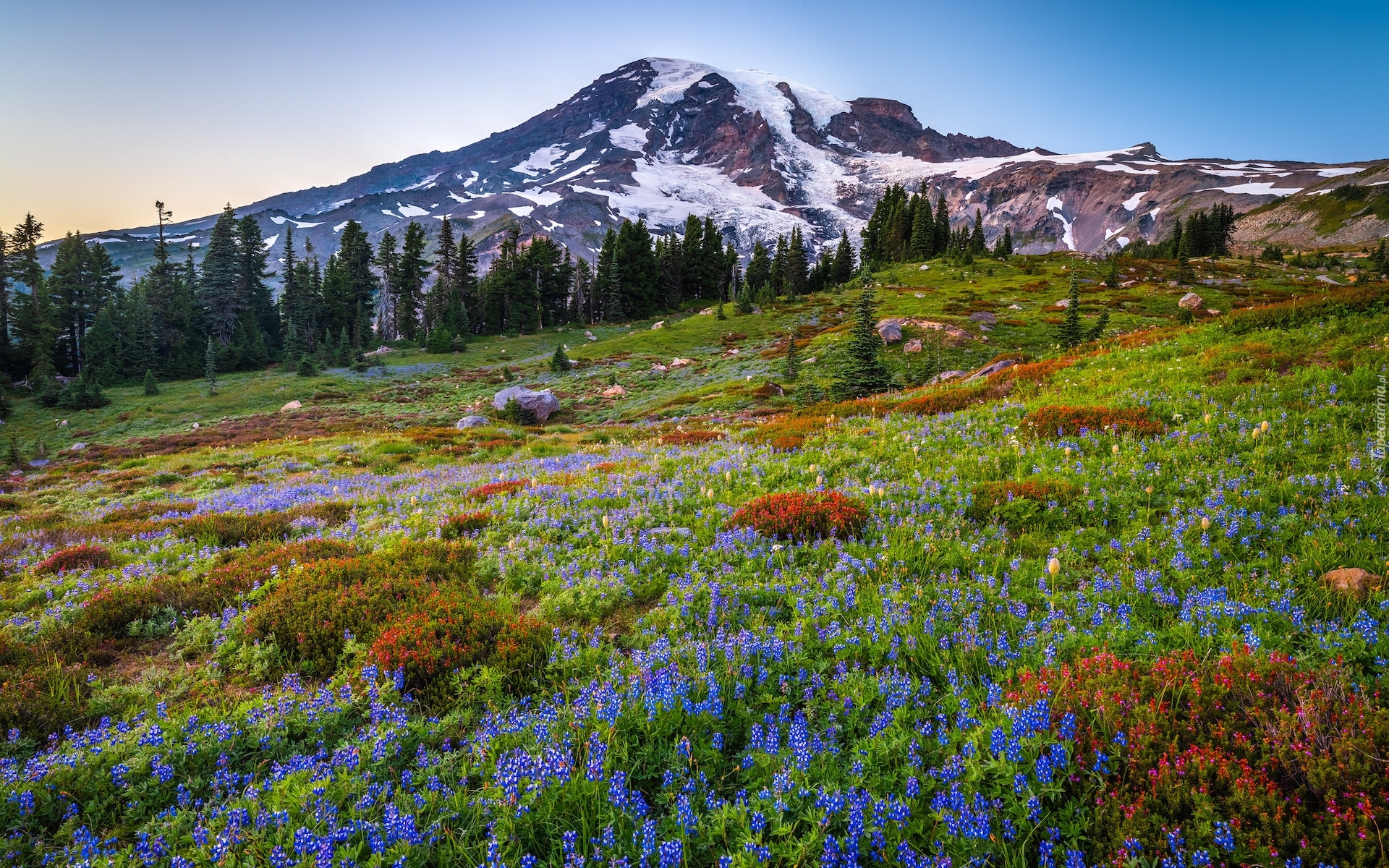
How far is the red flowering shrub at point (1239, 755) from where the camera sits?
101 inches

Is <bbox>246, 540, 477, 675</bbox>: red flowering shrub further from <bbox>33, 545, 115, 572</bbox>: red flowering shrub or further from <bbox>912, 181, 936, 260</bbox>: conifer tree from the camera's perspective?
<bbox>912, 181, 936, 260</bbox>: conifer tree

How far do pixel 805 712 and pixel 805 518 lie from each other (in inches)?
139

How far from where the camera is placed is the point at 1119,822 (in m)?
2.79

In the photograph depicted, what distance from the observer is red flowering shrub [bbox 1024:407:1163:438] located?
8.93 m

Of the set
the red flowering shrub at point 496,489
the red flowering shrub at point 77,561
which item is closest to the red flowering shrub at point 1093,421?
A: the red flowering shrub at point 496,489

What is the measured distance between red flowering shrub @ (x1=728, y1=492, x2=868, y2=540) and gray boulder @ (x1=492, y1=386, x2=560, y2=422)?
31.5 meters

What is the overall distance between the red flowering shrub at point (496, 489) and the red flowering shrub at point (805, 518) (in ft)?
17.0

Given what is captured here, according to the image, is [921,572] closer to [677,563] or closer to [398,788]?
[677,563]

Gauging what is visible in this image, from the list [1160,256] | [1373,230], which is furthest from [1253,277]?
[1373,230]

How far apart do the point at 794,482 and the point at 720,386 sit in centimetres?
2866

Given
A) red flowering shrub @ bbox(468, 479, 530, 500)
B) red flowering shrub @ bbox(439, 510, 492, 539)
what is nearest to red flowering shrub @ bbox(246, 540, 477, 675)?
red flowering shrub @ bbox(439, 510, 492, 539)

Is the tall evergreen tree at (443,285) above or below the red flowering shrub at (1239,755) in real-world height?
above

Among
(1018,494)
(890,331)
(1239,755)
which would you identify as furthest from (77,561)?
(890,331)

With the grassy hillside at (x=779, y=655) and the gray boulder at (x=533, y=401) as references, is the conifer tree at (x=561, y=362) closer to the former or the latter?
the gray boulder at (x=533, y=401)
